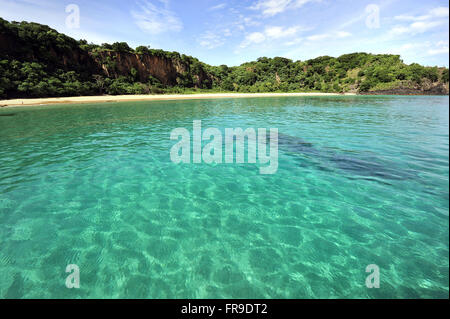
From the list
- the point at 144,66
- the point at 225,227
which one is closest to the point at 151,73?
the point at 144,66

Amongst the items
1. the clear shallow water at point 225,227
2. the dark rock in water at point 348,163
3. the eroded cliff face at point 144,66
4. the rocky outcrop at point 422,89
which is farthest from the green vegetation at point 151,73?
the dark rock in water at point 348,163

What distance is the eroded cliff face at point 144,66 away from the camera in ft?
215

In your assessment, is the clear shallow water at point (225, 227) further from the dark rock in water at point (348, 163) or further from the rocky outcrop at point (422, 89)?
the rocky outcrop at point (422, 89)

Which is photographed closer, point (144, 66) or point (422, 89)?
point (144, 66)

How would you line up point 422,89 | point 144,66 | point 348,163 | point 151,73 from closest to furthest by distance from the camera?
point 348,163 → point 144,66 → point 151,73 → point 422,89

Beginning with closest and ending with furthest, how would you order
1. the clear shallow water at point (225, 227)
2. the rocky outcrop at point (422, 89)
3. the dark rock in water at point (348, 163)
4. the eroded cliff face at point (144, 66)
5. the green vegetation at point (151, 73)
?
the clear shallow water at point (225, 227) < the dark rock in water at point (348, 163) < the green vegetation at point (151, 73) < the eroded cliff face at point (144, 66) < the rocky outcrop at point (422, 89)

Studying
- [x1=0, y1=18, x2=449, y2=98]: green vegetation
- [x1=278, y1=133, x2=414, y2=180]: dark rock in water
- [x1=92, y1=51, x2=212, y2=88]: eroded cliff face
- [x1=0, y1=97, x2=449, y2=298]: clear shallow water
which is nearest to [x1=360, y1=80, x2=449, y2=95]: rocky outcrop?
[x1=0, y1=18, x2=449, y2=98]: green vegetation

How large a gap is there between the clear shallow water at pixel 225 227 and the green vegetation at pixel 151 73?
54983 millimetres

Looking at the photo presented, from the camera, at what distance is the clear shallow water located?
3500mm

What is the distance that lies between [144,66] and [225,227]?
85564mm

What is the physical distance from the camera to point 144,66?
75062 millimetres

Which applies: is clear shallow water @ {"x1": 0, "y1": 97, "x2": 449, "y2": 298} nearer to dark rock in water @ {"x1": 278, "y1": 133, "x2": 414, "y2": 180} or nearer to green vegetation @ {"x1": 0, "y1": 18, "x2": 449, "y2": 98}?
dark rock in water @ {"x1": 278, "y1": 133, "x2": 414, "y2": 180}

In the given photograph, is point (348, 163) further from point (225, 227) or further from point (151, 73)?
point (151, 73)

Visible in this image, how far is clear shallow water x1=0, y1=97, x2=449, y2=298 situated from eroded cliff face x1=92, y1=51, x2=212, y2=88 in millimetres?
71692
